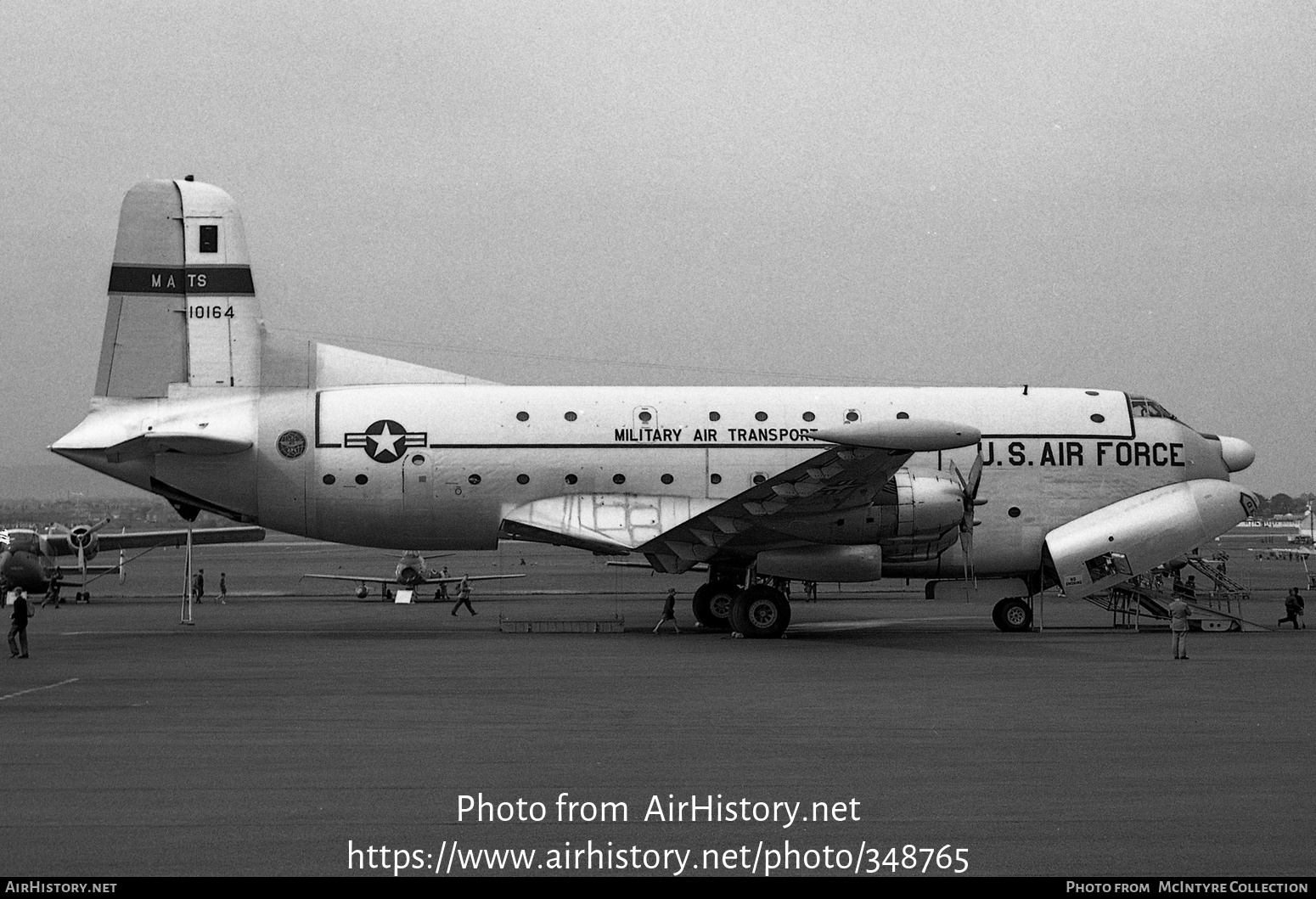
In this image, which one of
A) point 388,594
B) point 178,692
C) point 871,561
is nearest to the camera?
point 178,692

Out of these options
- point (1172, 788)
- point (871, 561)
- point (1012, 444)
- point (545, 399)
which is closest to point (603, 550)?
point (545, 399)

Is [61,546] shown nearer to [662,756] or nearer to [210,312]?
[210,312]

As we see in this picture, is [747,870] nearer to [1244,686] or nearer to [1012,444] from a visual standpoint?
[1244,686]

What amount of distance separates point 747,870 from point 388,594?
36.7 metres

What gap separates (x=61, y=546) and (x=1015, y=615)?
36389 millimetres

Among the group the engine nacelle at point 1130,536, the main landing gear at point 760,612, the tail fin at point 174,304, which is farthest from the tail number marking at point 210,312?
the engine nacelle at point 1130,536

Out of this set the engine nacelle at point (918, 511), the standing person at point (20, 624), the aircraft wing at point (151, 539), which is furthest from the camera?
the aircraft wing at point (151, 539)

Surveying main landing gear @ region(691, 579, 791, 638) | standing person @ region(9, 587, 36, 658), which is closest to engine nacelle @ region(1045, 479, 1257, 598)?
main landing gear @ region(691, 579, 791, 638)

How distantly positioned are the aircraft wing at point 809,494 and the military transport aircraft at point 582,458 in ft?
0.32

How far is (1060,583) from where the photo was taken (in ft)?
88.0

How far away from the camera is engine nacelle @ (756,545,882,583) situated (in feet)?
79.4

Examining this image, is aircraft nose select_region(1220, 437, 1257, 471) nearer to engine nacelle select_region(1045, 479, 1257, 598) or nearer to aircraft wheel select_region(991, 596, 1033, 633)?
engine nacelle select_region(1045, 479, 1257, 598)

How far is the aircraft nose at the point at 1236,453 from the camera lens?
2824 centimetres

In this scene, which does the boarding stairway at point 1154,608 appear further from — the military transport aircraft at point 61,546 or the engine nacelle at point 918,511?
the military transport aircraft at point 61,546
